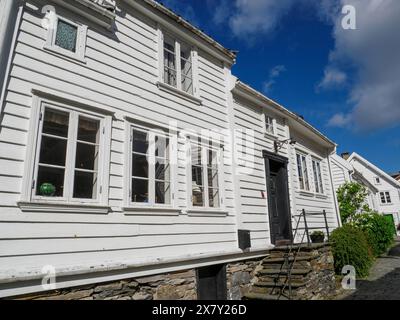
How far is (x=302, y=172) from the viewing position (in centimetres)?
1120

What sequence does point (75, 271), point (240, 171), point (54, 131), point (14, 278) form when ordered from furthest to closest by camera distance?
1. point (240, 171)
2. point (54, 131)
3. point (75, 271)
4. point (14, 278)

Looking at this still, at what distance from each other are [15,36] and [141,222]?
355 cm

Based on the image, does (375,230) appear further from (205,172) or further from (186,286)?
(186,286)

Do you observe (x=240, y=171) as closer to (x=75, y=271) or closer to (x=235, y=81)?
(x=235, y=81)

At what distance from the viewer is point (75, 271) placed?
13.1 ft

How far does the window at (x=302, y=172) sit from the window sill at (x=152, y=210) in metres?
6.64

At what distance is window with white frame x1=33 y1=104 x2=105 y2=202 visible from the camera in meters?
4.18

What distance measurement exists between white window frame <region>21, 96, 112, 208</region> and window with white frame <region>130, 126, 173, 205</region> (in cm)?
56

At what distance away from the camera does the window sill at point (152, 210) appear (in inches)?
196

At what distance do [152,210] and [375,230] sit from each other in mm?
14954

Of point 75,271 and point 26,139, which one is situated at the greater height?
point 26,139

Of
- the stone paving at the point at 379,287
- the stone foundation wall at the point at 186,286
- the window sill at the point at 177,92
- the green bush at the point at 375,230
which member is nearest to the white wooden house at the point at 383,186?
the green bush at the point at 375,230
